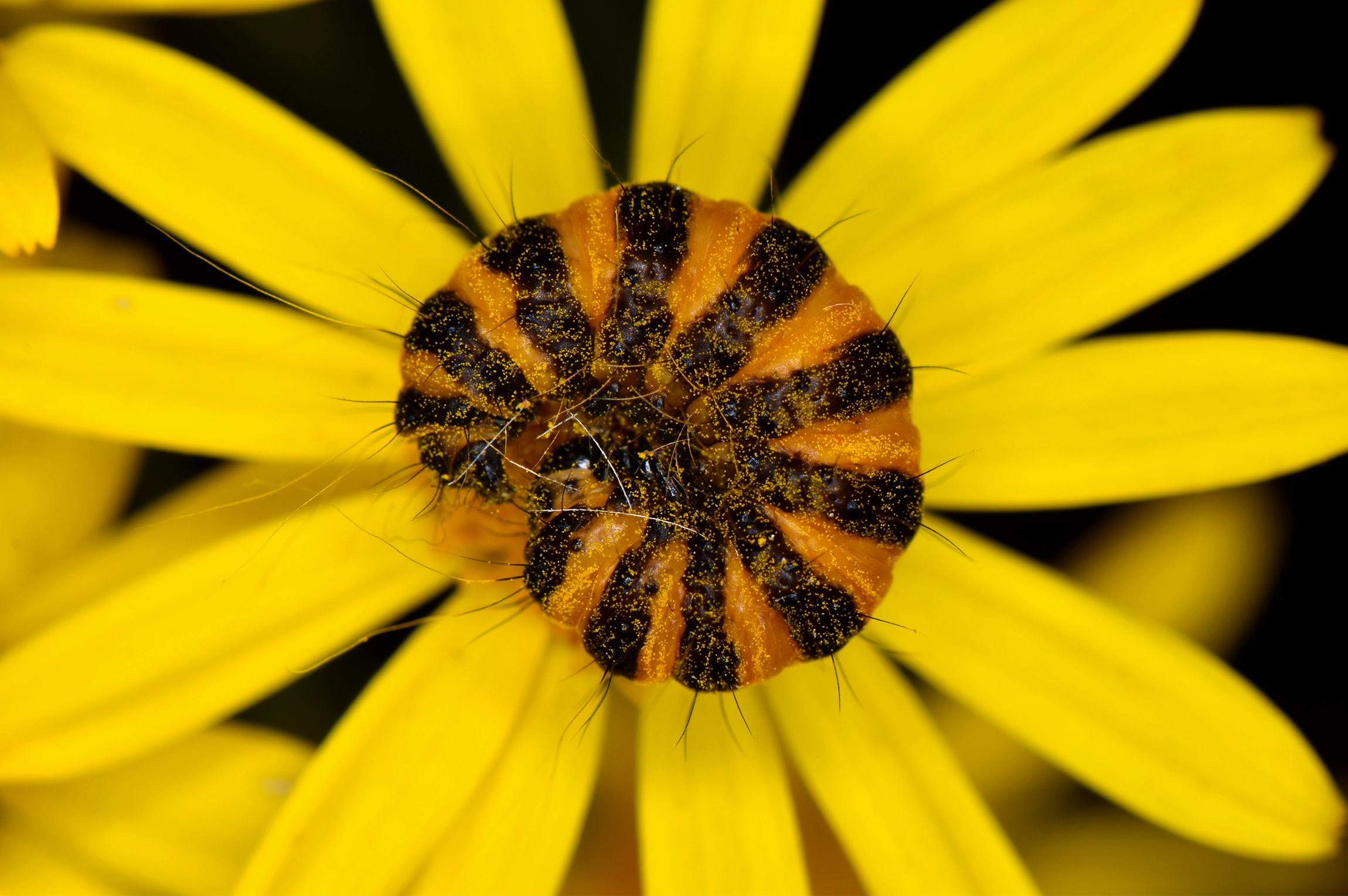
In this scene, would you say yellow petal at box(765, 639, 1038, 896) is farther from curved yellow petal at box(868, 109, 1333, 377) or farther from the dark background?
the dark background

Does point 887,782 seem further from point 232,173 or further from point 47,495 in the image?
point 47,495

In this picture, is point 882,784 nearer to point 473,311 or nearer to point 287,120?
point 473,311

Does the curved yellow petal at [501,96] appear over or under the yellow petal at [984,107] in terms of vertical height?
over

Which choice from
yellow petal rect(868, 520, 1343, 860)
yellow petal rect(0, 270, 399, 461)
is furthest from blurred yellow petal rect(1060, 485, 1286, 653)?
yellow petal rect(0, 270, 399, 461)

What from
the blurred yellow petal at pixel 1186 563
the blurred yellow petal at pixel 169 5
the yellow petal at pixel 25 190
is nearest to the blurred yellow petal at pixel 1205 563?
the blurred yellow petal at pixel 1186 563

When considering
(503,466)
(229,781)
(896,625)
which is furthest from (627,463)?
(229,781)

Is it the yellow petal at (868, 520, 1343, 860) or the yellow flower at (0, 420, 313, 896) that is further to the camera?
the yellow flower at (0, 420, 313, 896)

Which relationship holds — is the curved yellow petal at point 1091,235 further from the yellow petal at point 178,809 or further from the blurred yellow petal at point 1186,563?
the yellow petal at point 178,809

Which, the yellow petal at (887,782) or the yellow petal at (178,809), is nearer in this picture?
the yellow petal at (887,782)
